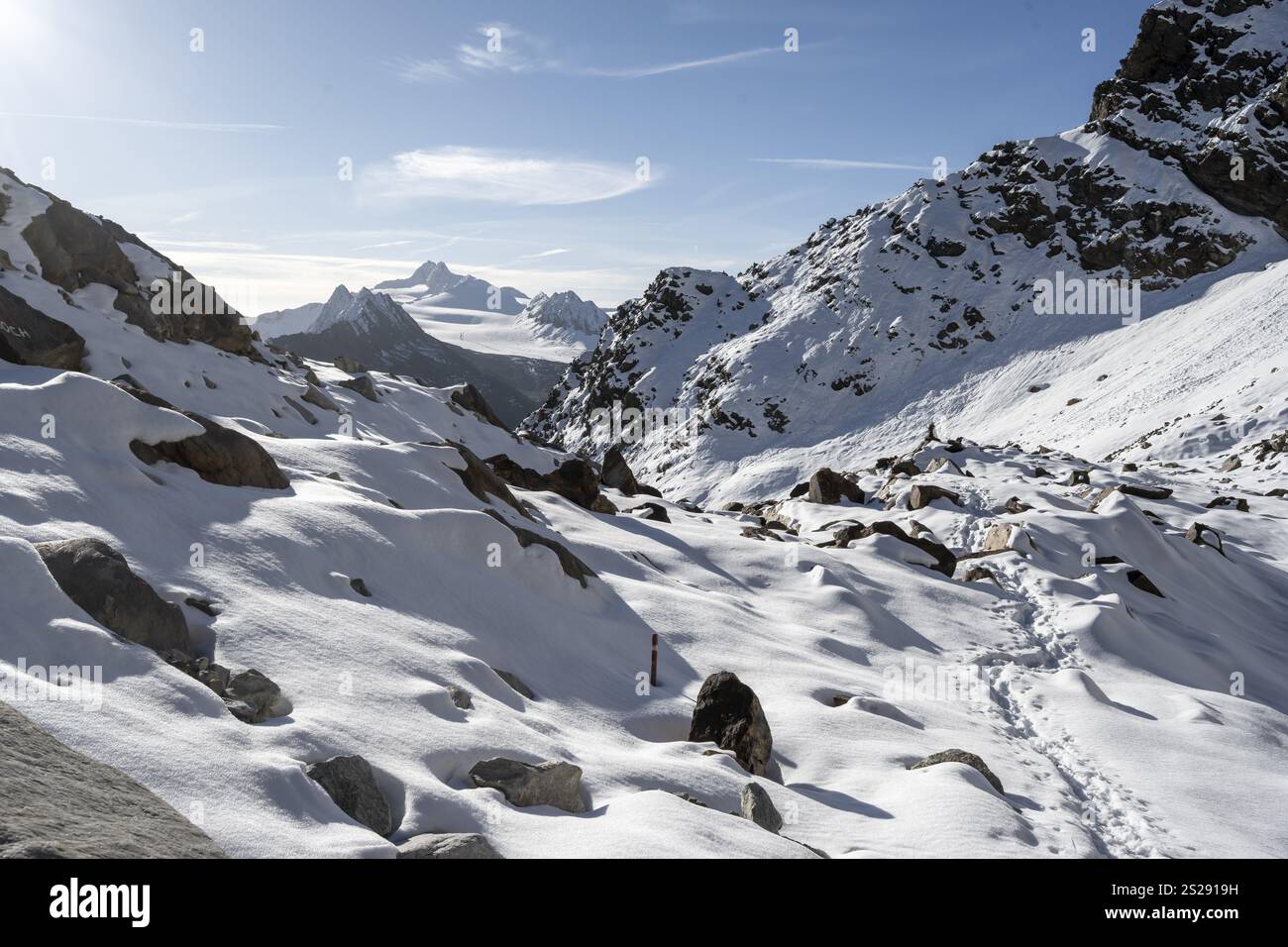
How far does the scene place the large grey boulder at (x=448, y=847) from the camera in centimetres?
502

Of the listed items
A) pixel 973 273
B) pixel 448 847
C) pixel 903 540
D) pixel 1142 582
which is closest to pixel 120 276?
pixel 903 540

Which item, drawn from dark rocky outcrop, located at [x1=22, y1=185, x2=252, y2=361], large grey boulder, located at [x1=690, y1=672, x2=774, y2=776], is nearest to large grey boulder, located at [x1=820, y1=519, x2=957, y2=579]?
large grey boulder, located at [x1=690, y1=672, x2=774, y2=776]

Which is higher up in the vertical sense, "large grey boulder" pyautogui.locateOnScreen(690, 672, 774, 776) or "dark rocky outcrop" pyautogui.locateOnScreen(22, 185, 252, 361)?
"dark rocky outcrop" pyautogui.locateOnScreen(22, 185, 252, 361)

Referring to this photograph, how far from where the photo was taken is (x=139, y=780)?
16.1 ft

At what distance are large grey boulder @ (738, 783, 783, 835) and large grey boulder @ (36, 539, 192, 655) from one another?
5.50 m

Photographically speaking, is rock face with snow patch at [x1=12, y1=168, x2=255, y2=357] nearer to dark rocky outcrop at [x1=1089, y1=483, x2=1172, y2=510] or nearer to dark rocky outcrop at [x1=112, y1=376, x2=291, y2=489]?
dark rocky outcrop at [x1=112, y1=376, x2=291, y2=489]

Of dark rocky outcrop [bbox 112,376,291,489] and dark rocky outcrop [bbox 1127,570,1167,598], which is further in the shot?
dark rocky outcrop [bbox 1127,570,1167,598]

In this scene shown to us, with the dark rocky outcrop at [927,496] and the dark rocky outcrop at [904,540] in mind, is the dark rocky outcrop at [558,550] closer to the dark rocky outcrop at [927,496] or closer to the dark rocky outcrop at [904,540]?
the dark rocky outcrop at [904,540]

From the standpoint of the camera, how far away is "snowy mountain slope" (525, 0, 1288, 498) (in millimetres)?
66438

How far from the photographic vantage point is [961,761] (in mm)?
9820

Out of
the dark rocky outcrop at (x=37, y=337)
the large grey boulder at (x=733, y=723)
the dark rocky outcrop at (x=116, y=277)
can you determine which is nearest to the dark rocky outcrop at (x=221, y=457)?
the dark rocky outcrop at (x=37, y=337)

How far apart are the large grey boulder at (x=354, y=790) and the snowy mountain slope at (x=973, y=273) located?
176ft
